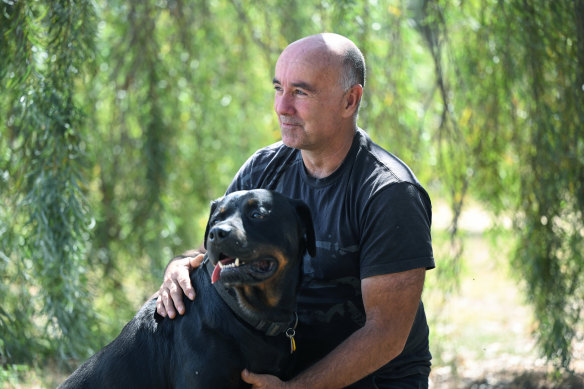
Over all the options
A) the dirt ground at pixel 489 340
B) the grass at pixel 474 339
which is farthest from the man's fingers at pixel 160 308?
the dirt ground at pixel 489 340

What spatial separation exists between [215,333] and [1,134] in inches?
81.1

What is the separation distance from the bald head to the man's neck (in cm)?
20

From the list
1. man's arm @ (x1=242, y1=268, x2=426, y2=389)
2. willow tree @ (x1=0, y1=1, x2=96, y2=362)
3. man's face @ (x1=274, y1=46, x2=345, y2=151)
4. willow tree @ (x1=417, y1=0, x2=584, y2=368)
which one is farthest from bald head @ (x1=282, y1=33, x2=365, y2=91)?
willow tree @ (x1=417, y1=0, x2=584, y2=368)

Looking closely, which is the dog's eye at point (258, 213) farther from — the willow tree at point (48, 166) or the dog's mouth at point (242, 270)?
the willow tree at point (48, 166)

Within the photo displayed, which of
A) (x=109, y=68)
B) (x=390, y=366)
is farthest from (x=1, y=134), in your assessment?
(x=390, y=366)

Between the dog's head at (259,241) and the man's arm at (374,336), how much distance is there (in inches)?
10.6

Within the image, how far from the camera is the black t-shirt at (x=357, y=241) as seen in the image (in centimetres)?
238

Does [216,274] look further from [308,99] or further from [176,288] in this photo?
[308,99]

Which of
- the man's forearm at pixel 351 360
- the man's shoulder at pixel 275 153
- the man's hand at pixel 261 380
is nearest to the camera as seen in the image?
the man's hand at pixel 261 380

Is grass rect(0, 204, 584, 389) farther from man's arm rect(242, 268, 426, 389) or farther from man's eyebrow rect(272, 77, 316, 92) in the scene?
man's eyebrow rect(272, 77, 316, 92)

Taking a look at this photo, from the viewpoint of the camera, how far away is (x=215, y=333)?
229 cm

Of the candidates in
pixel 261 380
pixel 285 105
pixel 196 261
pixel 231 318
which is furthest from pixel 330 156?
pixel 261 380

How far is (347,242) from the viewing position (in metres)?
2.52

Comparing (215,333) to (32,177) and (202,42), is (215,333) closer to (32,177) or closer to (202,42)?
(32,177)
